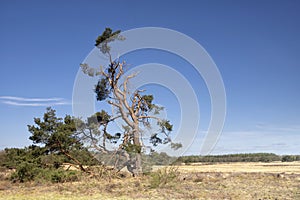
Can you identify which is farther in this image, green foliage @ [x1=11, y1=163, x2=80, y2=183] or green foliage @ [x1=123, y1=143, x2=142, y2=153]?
green foliage @ [x1=123, y1=143, x2=142, y2=153]

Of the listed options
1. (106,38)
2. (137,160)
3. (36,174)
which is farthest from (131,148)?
(106,38)

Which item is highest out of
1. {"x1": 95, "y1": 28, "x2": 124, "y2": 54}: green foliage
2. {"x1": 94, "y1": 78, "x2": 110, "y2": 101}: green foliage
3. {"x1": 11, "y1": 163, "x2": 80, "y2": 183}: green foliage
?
{"x1": 95, "y1": 28, "x2": 124, "y2": 54}: green foliage

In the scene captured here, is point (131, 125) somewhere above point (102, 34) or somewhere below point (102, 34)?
below

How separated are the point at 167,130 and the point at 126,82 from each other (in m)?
4.44

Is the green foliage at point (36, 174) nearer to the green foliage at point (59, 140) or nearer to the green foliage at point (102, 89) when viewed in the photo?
the green foliage at point (59, 140)

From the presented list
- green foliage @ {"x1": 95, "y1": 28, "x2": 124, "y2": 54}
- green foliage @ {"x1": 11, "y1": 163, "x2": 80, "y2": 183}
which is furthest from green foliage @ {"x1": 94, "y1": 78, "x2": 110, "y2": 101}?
green foliage @ {"x1": 11, "y1": 163, "x2": 80, "y2": 183}

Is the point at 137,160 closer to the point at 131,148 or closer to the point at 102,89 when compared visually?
the point at 131,148

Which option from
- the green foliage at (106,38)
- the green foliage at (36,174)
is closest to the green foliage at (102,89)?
the green foliage at (106,38)

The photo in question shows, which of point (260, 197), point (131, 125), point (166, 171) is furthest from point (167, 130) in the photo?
point (260, 197)

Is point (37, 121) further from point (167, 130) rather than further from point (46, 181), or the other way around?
point (167, 130)

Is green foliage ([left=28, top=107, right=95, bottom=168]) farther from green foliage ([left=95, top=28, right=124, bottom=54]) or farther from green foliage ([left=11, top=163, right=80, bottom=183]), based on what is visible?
green foliage ([left=95, top=28, right=124, bottom=54])

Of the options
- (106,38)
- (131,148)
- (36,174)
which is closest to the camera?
(36,174)

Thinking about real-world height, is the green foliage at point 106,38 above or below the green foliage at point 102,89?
above

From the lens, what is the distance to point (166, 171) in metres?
14.4
